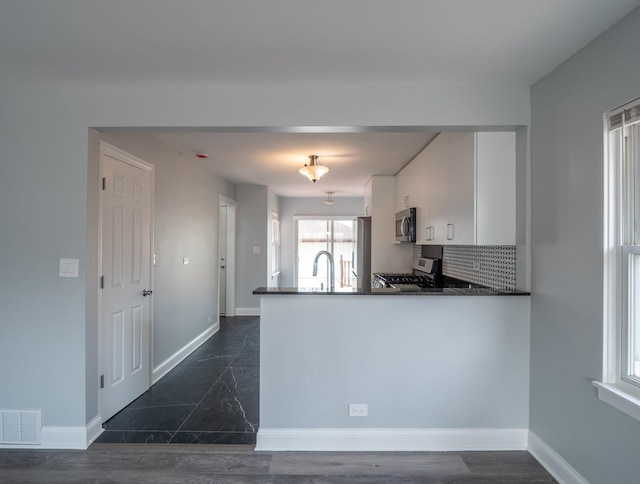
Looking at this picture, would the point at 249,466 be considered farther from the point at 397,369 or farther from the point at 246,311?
the point at 246,311

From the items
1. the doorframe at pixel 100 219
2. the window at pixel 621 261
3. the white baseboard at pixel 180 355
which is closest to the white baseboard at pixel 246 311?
the white baseboard at pixel 180 355

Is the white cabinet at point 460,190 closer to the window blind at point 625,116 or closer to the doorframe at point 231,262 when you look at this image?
the window blind at point 625,116

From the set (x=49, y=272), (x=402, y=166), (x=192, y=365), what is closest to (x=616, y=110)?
(x=402, y=166)

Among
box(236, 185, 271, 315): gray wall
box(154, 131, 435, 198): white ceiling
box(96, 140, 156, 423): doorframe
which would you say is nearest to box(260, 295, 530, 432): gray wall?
box(96, 140, 156, 423): doorframe

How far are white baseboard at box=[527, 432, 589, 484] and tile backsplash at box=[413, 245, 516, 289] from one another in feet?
3.29

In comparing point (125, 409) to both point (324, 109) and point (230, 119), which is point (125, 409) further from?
point (324, 109)

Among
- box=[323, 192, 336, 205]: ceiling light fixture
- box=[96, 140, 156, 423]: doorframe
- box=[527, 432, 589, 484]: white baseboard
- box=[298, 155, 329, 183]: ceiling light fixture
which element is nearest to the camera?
box=[527, 432, 589, 484]: white baseboard

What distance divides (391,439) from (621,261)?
5.56ft

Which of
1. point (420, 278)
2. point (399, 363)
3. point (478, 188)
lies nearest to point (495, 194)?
point (478, 188)

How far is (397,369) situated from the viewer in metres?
2.34

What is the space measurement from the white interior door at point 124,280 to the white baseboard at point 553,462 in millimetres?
3055

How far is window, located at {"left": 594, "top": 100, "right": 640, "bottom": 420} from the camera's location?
1577 mm

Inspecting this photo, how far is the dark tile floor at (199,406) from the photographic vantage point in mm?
2488

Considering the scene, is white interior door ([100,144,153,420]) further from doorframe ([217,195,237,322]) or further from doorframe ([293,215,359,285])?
doorframe ([293,215,359,285])
